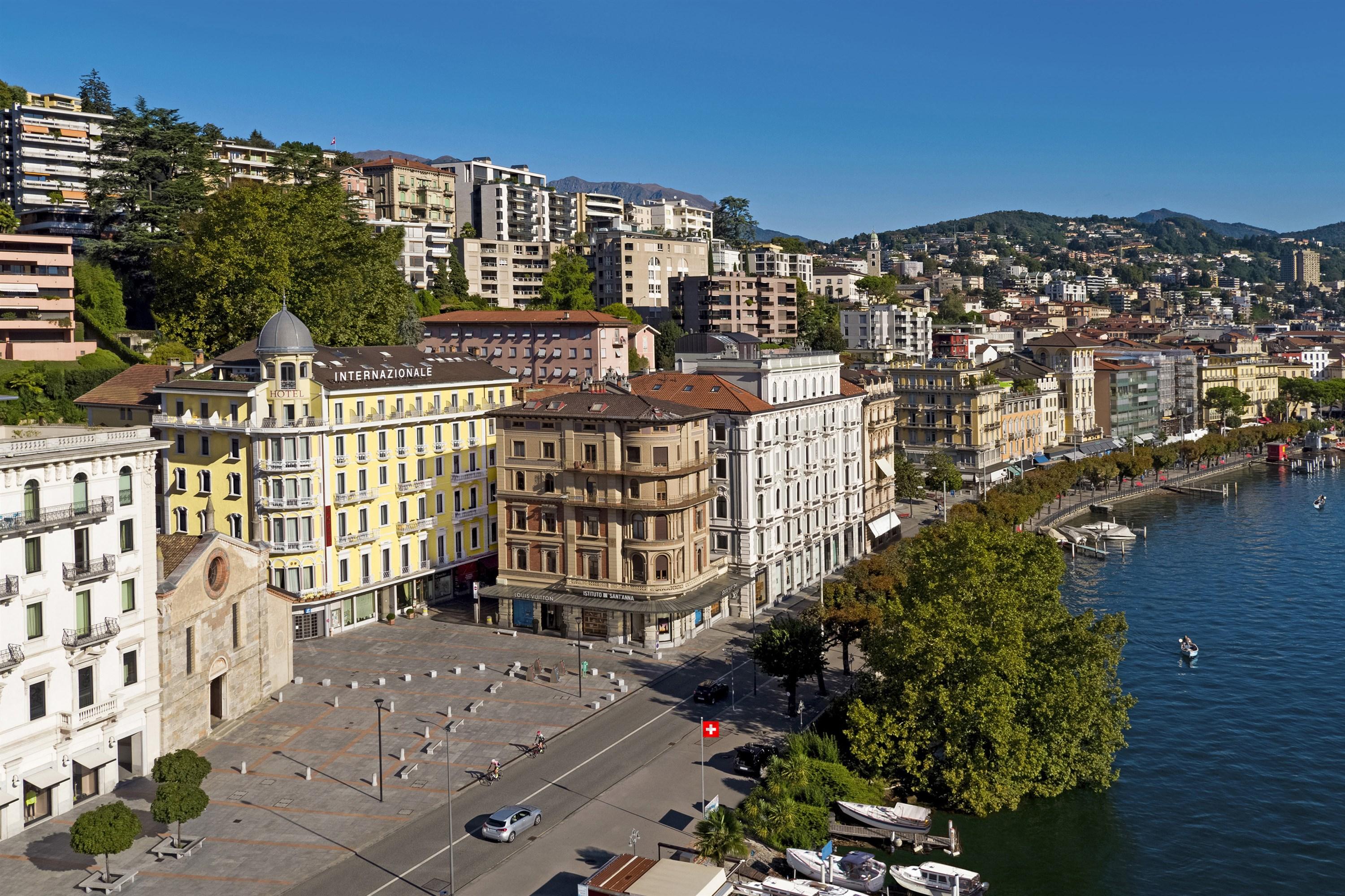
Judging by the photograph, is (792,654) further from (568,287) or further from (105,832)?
(568,287)

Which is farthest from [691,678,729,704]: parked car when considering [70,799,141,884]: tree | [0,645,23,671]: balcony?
[0,645,23,671]: balcony

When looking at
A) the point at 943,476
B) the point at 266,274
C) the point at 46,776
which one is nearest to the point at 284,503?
the point at 46,776

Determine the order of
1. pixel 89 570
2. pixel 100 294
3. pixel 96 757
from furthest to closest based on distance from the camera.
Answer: pixel 100 294 → pixel 96 757 → pixel 89 570

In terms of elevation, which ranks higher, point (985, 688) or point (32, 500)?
point (32, 500)

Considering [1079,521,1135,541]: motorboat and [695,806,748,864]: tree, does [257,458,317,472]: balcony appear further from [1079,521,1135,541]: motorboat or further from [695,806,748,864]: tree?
[1079,521,1135,541]: motorboat

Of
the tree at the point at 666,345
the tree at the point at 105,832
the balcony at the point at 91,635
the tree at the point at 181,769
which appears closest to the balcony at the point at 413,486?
the balcony at the point at 91,635

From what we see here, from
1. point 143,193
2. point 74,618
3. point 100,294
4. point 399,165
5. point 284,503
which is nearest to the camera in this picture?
point 74,618

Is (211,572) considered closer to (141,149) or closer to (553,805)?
(553,805)
